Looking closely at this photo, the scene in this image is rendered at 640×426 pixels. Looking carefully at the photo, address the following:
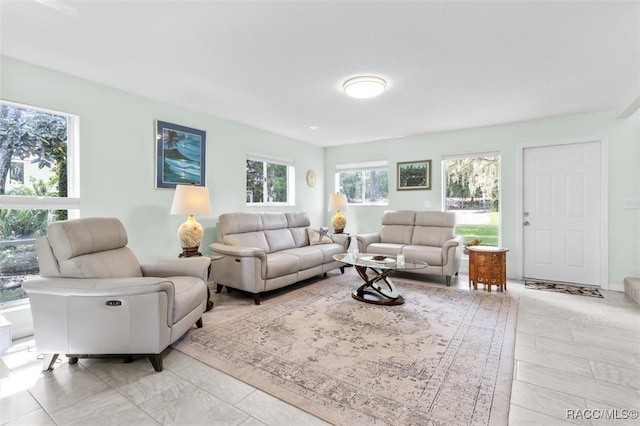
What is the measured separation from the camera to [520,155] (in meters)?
4.47

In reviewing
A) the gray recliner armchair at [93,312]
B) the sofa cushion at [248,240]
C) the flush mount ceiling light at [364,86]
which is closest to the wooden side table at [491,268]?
the flush mount ceiling light at [364,86]

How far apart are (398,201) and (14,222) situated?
513 cm

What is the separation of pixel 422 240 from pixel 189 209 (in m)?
3.46

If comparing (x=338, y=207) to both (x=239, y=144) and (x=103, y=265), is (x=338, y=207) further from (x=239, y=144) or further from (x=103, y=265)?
(x=103, y=265)

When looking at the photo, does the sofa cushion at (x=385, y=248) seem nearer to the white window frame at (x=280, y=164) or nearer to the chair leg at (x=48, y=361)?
the white window frame at (x=280, y=164)

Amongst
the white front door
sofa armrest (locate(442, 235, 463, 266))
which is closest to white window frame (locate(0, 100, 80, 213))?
sofa armrest (locate(442, 235, 463, 266))

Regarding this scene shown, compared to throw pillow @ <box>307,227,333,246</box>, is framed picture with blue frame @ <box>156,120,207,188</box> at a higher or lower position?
higher

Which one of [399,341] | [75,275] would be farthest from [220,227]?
[399,341]

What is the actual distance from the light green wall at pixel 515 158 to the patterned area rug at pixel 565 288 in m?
0.31

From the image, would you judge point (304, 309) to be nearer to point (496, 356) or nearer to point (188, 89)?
point (496, 356)

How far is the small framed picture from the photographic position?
528 cm

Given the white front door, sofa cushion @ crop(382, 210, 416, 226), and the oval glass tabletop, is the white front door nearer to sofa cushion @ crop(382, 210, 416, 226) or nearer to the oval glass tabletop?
sofa cushion @ crop(382, 210, 416, 226)

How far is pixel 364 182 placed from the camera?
242 inches

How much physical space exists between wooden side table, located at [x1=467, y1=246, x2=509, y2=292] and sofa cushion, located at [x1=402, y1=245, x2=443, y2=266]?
1.54ft
